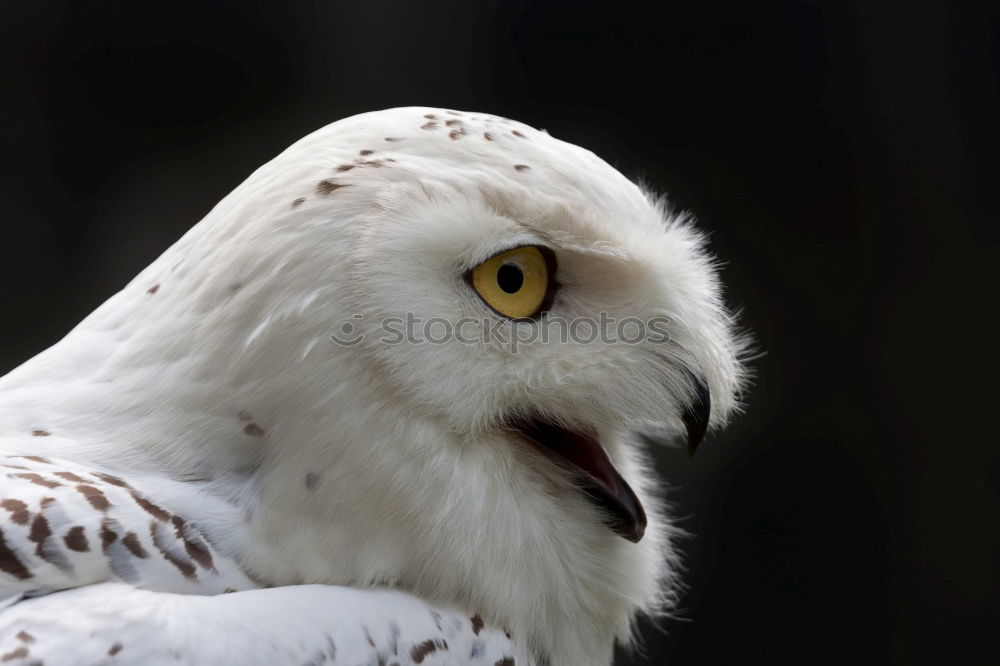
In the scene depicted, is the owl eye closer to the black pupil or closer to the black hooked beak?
the black pupil

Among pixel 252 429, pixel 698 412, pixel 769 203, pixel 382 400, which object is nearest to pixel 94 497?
pixel 252 429

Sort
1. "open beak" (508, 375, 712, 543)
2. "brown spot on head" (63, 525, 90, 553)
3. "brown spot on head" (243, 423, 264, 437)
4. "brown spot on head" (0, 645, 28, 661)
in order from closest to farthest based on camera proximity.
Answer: "brown spot on head" (0, 645, 28, 661) < "brown spot on head" (63, 525, 90, 553) < "brown spot on head" (243, 423, 264, 437) < "open beak" (508, 375, 712, 543)

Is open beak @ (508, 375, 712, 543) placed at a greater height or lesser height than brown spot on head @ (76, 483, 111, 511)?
greater

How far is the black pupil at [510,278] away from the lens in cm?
105

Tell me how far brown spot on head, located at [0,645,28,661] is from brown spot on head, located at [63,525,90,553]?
11 cm

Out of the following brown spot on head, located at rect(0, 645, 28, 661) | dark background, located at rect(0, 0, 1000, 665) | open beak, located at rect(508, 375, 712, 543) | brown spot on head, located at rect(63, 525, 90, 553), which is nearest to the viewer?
brown spot on head, located at rect(0, 645, 28, 661)

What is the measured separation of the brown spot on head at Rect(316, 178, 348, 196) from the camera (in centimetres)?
104

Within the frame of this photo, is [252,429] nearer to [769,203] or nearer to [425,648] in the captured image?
[425,648]

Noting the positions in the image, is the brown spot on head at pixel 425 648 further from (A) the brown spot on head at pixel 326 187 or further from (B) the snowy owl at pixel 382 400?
(A) the brown spot on head at pixel 326 187

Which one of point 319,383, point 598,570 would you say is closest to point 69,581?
point 319,383

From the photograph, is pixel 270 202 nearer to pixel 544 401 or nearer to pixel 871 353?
pixel 544 401

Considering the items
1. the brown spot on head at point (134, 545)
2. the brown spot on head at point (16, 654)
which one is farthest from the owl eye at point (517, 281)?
the brown spot on head at point (16, 654)

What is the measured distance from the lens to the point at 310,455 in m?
0.99

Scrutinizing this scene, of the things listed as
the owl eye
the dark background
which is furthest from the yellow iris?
the dark background
